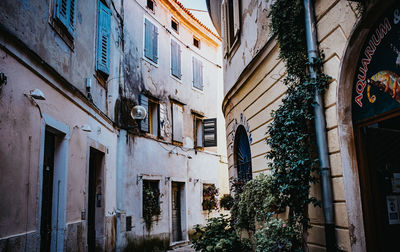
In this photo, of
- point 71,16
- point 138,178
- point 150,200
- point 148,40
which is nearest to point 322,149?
point 71,16

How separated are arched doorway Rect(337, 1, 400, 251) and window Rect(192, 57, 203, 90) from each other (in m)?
12.9

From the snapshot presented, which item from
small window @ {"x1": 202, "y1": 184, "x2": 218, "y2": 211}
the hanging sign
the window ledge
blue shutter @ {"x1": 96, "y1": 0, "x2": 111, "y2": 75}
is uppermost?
the window ledge

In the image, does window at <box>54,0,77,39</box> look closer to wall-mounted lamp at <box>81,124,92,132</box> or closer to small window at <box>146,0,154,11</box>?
wall-mounted lamp at <box>81,124,92,132</box>

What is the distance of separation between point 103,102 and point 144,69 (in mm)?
4084

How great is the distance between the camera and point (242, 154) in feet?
27.3

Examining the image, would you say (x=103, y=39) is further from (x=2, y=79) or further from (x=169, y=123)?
(x=169, y=123)

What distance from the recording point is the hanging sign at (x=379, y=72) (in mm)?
3309

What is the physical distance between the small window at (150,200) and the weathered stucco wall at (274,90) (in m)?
4.23

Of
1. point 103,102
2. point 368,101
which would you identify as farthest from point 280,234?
point 103,102

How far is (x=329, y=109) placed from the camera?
412cm

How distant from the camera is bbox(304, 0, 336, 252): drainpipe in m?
3.97

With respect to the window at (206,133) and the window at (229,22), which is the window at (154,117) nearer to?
the window at (206,133)

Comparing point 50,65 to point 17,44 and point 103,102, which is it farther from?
point 103,102

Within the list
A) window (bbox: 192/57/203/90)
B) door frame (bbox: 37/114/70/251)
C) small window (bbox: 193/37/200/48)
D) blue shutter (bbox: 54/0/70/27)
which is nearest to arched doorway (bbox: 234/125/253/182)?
door frame (bbox: 37/114/70/251)
